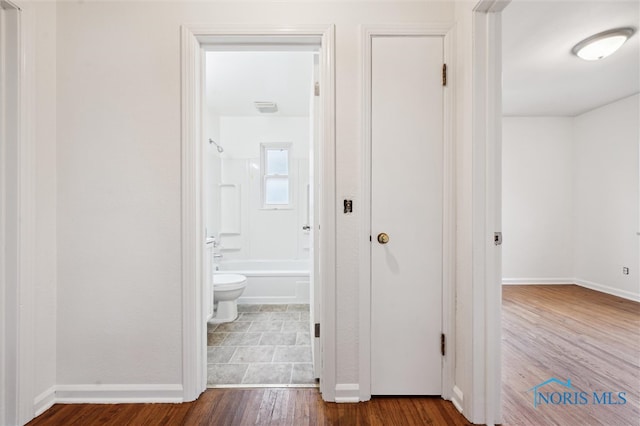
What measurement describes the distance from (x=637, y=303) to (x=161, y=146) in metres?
5.21

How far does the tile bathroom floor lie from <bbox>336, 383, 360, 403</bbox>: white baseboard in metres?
0.23

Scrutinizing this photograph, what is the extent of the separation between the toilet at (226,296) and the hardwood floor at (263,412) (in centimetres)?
130

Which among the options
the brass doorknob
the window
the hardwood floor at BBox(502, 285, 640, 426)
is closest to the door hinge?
the brass doorknob

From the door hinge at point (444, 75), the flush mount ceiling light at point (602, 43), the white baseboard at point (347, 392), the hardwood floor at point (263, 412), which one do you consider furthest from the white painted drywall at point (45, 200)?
the flush mount ceiling light at point (602, 43)

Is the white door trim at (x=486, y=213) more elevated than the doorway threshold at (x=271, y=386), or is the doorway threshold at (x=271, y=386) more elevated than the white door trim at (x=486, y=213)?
the white door trim at (x=486, y=213)

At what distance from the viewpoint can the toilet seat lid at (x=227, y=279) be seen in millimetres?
2943

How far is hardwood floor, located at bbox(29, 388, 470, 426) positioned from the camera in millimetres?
1480

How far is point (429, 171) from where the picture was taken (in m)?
1.66

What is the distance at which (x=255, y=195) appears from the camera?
4.29m

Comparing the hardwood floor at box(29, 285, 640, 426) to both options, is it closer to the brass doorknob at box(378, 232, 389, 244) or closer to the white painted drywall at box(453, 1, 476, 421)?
the white painted drywall at box(453, 1, 476, 421)

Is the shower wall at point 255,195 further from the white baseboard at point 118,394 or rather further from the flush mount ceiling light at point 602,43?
the flush mount ceiling light at point 602,43

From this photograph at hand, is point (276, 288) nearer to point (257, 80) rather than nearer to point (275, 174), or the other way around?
point (275, 174)

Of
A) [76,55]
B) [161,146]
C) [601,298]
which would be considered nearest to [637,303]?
[601,298]

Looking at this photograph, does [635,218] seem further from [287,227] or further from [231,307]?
[231,307]
